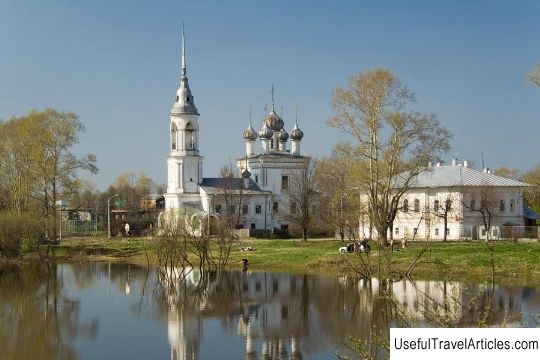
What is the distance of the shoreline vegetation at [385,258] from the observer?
30.9 m

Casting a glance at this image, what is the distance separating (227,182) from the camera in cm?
6588

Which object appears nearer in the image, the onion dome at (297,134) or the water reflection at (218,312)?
the water reflection at (218,312)

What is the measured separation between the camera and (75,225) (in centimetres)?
7019

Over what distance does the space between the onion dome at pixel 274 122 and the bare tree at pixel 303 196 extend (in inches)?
308

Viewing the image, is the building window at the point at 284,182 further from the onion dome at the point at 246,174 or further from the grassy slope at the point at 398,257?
the grassy slope at the point at 398,257

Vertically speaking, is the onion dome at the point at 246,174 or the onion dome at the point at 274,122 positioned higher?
the onion dome at the point at 274,122

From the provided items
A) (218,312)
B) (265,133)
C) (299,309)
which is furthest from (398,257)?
(265,133)

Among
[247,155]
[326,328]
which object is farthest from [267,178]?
[326,328]

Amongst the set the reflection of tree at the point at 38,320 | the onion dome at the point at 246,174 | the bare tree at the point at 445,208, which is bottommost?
the reflection of tree at the point at 38,320

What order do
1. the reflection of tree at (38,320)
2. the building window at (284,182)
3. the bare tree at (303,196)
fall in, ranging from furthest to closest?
1. the building window at (284,182)
2. the bare tree at (303,196)
3. the reflection of tree at (38,320)

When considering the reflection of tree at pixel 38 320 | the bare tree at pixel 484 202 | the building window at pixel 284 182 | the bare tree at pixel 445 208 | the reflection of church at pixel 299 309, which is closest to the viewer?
the reflection of church at pixel 299 309

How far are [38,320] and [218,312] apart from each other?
5080 millimetres

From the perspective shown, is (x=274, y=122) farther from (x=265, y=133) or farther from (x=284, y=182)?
(x=284, y=182)

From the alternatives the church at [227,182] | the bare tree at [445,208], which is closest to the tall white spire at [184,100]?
the church at [227,182]
